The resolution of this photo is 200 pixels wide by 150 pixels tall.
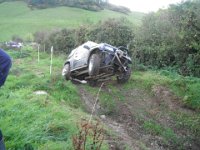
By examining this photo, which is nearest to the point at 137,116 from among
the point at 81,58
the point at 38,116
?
the point at 38,116

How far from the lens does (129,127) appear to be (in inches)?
368

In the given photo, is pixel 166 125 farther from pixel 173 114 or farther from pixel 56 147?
pixel 56 147

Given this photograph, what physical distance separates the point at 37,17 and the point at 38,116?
2028 inches

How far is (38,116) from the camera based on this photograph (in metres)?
7.54

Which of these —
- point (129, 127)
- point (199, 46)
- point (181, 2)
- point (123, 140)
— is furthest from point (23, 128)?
point (181, 2)

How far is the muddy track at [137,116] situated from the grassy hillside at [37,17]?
1248 inches

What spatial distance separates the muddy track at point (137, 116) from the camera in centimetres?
794

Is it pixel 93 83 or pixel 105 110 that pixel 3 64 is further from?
pixel 93 83

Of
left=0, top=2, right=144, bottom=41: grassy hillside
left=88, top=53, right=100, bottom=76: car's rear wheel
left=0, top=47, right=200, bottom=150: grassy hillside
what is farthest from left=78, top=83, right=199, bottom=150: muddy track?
left=0, top=2, right=144, bottom=41: grassy hillside

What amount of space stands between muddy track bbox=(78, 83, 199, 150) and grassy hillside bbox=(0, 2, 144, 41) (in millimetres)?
31710

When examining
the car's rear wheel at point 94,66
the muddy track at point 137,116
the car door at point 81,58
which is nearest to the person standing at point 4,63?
the muddy track at point 137,116

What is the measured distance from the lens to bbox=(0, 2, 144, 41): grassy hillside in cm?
4706

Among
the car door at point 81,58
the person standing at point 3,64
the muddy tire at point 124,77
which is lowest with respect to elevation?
the muddy tire at point 124,77

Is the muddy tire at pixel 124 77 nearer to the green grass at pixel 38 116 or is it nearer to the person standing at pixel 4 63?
the green grass at pixel 38 116
